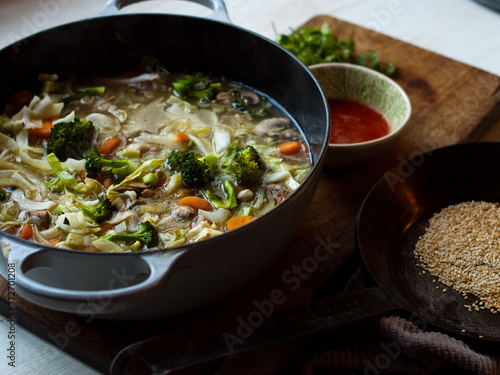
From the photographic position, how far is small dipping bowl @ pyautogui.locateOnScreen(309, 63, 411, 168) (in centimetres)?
253

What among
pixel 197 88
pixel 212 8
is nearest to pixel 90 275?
pixel 197 88

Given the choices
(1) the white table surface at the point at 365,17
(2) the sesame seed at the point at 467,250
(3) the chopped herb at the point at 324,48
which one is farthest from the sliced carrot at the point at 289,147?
(1) the white table surface at the point at 365,17

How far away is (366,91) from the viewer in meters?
2.75

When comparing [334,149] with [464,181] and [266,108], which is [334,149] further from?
[464,181]

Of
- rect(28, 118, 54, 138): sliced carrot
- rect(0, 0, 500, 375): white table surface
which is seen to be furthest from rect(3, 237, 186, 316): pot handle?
rect(0, 0, 500, 375): white table surface

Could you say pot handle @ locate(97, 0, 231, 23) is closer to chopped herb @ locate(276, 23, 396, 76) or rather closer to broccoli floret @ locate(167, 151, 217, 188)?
chopped herb @ locate(276, 23, 396, 76)

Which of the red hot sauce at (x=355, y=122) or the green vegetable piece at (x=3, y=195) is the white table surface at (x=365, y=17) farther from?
the green vegetable piece at (x=3, y=195)

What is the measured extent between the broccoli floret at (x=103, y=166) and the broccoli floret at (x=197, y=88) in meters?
0.60

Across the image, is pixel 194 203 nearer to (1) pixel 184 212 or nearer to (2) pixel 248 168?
(1) pixel 184 212

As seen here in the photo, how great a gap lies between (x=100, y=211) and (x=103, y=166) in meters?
0.28

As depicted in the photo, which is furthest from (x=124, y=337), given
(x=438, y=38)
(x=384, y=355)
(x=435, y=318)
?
(x=438, y=38)

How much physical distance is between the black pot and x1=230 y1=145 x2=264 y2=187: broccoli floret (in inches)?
9.2

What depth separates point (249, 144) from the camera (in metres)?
2.36

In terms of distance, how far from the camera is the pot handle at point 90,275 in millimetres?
1357
